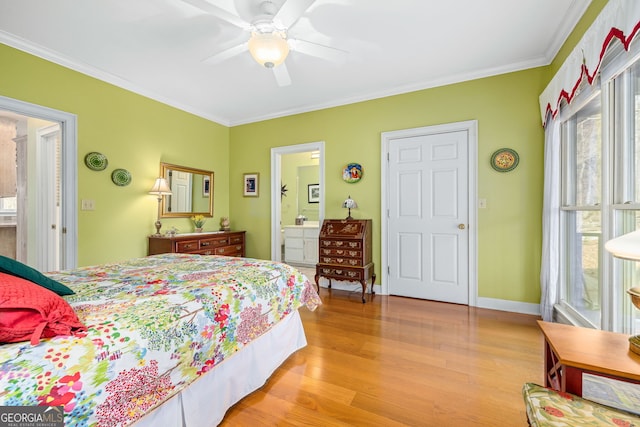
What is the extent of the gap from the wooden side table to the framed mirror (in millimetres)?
4022

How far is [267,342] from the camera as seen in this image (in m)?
1.70

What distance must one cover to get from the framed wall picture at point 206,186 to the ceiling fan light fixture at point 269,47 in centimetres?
271

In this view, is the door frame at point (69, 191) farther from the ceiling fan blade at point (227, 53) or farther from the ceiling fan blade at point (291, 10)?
the ceiling fan blade at point (291, 10)

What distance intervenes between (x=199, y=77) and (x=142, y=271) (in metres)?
2.38

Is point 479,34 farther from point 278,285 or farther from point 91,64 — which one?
point 91,64

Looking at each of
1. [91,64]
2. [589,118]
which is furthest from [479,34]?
[91,64]

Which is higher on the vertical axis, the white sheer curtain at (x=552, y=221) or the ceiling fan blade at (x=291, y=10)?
the ceiling fan blade at (x=291, y=10)

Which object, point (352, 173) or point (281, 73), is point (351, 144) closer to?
point (352, 173)

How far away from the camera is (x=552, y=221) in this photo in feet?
8.02

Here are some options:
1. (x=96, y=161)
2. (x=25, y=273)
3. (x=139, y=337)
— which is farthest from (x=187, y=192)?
(x=139, y=337)

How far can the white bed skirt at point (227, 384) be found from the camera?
3.69 feet

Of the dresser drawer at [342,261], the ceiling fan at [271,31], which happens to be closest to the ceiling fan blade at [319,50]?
the ceiling fan at [271,31]

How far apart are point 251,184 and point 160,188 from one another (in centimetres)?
138

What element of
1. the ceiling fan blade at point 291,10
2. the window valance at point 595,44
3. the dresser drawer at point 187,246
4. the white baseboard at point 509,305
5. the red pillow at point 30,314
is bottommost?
the white baseboard at point 509,305
